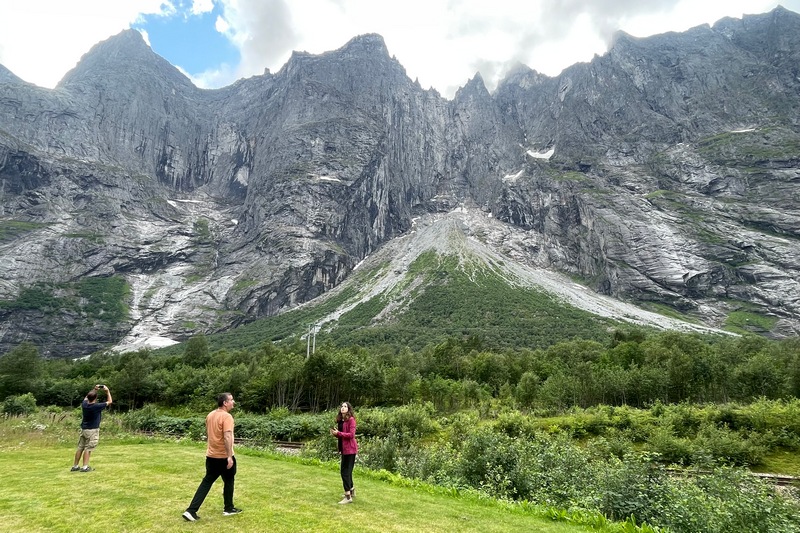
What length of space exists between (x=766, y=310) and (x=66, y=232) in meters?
271

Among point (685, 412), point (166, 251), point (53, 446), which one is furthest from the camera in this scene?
point (166, 251)

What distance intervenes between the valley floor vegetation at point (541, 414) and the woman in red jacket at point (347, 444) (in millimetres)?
5225

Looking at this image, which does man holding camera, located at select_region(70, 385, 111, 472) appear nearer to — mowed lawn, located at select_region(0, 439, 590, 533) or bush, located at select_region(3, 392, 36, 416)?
mowed lawn, located at select_region(0, 439, 590, 533)

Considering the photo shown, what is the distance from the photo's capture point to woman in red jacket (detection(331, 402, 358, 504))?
1056 cm

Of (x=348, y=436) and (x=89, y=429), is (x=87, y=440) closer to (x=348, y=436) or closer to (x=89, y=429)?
(x=89, y=429)

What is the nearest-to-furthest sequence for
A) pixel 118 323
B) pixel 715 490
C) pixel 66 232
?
pixel 715 490, pixel 118 323, pixel 66 232

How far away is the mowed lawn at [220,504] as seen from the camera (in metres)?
8.02

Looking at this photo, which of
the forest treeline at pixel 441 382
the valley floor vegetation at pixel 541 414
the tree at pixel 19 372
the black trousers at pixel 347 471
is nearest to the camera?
the black trousers at pixel 347 471

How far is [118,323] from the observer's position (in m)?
153

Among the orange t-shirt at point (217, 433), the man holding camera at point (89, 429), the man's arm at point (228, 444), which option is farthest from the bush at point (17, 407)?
the man's arm at point (228, 444)

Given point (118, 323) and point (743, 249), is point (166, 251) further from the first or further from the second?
point (743, 249)

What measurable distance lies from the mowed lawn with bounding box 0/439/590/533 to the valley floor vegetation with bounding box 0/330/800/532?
2.84 meters

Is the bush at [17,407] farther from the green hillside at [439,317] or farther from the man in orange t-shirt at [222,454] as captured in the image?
the green hillside at [439,317]

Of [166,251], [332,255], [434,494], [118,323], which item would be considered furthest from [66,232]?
[434,494]
